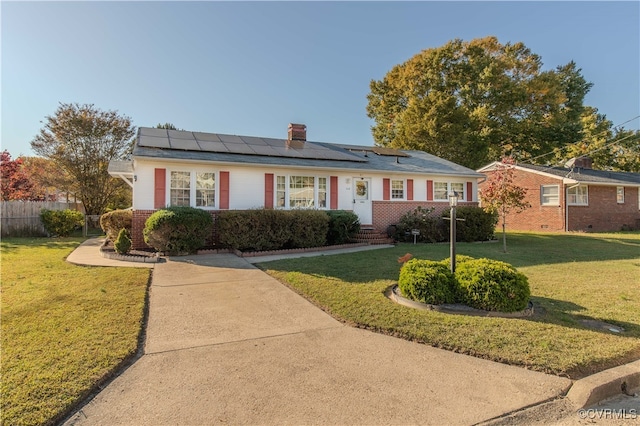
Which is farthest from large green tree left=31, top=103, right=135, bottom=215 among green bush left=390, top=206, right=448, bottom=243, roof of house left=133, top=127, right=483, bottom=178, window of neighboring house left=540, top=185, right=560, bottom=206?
window of neighboring house left=540, top=185, right=560, bottom=206

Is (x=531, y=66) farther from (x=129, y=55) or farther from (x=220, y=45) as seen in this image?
(x=129, y=55)

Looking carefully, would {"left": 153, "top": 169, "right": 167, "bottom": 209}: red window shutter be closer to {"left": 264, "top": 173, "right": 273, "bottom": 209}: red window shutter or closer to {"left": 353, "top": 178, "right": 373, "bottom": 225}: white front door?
{"left": 264, "top": 173, "right": 273, "bottom": 209}: red window shutter

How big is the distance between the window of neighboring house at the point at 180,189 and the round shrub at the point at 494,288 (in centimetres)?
969

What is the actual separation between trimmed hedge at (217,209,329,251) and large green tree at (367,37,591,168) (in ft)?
55.2

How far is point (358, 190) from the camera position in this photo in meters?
14.4

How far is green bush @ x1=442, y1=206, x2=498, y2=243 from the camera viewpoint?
1402 cm

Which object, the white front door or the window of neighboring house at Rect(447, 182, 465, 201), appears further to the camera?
the window of neighboring house at Rect(447, 182, 465, 201)

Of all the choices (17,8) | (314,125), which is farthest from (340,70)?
(17,8)

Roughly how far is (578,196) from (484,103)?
10.3 metres

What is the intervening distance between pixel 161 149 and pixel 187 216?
3.45 m

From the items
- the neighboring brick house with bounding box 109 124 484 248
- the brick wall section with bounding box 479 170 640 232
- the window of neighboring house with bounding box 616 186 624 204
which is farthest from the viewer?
the window of neighboring house with bounding box 616 186 624 204

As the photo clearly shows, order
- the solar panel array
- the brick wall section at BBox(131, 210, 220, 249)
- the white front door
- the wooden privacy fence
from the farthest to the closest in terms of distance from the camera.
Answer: the wooden privacy fence
the white front door
the solar panel array
the brick wall section at BBox(131, 210, 220, 249)

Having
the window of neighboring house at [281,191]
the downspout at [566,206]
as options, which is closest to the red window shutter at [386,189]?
the window of neighboring house at [281,191]

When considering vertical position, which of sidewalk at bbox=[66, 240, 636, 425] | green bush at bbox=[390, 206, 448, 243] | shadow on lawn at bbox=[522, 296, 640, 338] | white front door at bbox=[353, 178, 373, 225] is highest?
white front door at bbox=[353, 178, 373, 225]
